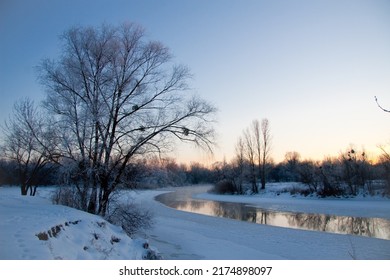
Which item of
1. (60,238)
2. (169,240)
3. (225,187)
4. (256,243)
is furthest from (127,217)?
(225,187)

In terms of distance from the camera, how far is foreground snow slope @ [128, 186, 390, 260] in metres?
10.3

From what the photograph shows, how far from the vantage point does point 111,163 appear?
11.8 m

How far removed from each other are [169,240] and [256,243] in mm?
3496

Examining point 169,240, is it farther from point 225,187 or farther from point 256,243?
point 225,187

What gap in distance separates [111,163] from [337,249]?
8772mm

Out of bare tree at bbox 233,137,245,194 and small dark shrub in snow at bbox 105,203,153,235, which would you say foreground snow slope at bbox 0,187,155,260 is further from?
bare tree at bbox 233,137,245,194

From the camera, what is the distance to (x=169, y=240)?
42.0 ft

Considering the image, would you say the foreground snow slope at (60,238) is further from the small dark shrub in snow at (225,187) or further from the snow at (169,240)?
the small dark shrub in snow at (225,187)

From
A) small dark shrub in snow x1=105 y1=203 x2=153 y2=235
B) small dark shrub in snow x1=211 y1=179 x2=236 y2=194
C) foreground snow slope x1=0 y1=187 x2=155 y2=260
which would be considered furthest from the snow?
small dark shrub in snow x1=211 y1=179 x2=236 y2=194

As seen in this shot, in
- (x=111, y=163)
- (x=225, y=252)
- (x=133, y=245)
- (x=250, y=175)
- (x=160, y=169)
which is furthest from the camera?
(x=250, y=175)

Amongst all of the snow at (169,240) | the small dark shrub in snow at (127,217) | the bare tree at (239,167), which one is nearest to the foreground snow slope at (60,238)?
the snow at (169,240)

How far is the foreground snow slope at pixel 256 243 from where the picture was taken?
10.3 meters

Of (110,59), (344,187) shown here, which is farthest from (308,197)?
(110,59)

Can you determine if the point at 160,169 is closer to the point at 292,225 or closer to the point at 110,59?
the point at 110,59
